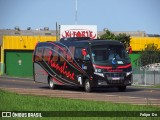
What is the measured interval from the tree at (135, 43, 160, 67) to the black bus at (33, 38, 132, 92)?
34.2 m

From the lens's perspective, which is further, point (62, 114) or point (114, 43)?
point (114, 43)

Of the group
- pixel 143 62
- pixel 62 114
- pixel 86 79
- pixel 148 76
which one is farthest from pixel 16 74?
Result: pixel 62 114

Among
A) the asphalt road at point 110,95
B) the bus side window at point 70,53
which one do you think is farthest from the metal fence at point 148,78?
the bus side window at point 70,53

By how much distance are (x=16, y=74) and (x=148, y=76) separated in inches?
1212

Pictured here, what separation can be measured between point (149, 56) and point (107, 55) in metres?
37.2

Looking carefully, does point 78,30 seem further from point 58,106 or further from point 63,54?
point 58,106

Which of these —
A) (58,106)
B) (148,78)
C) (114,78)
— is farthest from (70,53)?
(148,78)

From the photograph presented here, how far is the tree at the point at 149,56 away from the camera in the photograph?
6729cm

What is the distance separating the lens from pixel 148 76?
48.8 metres

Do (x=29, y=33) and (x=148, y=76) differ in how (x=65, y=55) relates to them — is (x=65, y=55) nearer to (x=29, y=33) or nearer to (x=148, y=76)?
(x=148, y=76)

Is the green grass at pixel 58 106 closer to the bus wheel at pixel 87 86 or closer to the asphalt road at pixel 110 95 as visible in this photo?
the asphalt road at pixel 110 95

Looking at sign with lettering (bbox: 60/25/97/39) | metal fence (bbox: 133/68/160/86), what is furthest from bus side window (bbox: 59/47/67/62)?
sign with lettering (bbox: 60/25/97/39)

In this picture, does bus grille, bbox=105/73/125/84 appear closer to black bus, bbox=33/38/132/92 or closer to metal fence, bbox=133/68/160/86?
black bus, bbox=33/38/132/92

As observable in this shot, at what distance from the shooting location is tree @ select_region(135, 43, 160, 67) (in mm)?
67287
